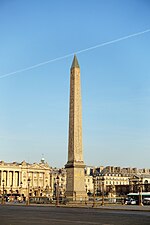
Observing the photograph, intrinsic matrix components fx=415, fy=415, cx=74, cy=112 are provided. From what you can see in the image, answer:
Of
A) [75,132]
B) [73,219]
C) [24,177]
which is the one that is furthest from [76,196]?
[24,177]

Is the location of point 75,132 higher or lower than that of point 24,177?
higher

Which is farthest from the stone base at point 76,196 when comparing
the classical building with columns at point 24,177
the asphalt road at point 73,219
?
the classical building with columns at point 24,177

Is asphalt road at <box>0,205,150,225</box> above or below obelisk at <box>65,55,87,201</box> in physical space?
below

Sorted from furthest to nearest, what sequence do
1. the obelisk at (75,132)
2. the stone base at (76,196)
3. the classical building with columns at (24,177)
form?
the classical building with columns at (24,177), the stone base at (76,196), the obelisk at (75,132)

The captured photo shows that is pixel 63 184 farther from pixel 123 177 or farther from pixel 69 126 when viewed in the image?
pixel 69 126

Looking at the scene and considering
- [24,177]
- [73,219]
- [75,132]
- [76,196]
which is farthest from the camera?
[24,177]

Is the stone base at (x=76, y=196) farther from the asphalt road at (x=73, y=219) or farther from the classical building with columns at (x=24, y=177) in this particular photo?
the classical building with columns at (x=24, y=177)

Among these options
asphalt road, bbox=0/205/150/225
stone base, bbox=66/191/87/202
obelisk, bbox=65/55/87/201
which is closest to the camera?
asphalt road, bbox=0/205/150/225

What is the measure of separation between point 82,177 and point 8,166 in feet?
295

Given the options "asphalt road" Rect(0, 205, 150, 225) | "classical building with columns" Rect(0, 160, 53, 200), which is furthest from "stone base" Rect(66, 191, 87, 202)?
"classical building with columns" Rect(0, 160, 53, 200)

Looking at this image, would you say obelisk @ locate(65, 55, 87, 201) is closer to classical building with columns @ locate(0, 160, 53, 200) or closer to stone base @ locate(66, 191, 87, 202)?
stone base @ locate(66, 191, 87, 202)

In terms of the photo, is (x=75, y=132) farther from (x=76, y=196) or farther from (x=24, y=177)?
(x=24, y=177)

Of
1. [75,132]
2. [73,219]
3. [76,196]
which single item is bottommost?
[76,196]

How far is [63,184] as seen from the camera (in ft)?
498
